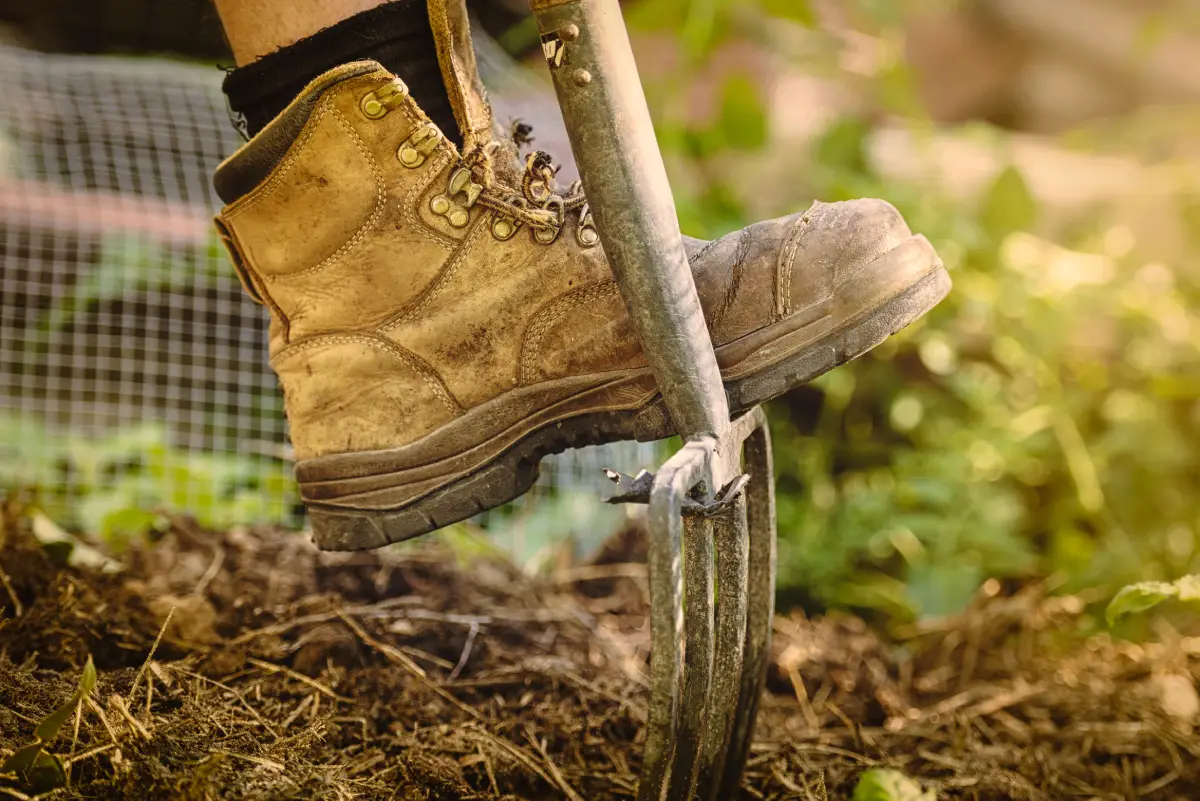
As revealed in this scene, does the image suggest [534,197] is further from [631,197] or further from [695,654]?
[695,654]

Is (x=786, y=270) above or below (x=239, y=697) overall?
above

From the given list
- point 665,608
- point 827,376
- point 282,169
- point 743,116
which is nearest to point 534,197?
point 282,169

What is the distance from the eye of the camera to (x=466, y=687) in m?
1.33

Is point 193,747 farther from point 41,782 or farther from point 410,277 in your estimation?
point 410,277

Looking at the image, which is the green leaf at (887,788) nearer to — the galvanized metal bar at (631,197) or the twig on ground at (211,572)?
the galvanized metal bar at (631,197)

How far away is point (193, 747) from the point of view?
954 millimetres

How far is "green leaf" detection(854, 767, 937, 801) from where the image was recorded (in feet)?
3.46

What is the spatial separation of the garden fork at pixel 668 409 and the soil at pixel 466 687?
26 cm

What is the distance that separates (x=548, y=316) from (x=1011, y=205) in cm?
169

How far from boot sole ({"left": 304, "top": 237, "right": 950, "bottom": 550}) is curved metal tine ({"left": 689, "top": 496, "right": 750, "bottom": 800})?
134mm

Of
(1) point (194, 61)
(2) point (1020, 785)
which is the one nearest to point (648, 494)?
(2) point (1020, 785)

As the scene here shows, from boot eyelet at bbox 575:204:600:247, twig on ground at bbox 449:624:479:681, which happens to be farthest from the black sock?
twig on ground at bbox 449:624:479:681

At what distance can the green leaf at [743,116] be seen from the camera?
2.47 metres

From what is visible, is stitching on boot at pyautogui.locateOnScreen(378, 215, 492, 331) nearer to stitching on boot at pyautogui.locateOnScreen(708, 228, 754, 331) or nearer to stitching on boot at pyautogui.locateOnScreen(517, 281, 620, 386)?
stitching on boot at pyautogui.locateOnScreen(517, 281, 620, 386)
